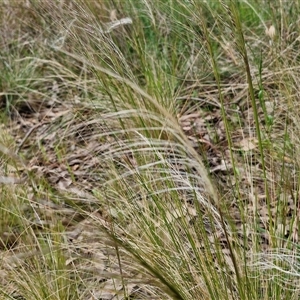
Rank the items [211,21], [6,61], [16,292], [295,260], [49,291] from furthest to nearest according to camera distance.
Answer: [6,61] < [211,21] < [16,292] < [49,291] < [295,260]

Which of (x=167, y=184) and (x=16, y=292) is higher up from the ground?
(x=167, y=184)

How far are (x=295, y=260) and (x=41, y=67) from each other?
9.79 feet

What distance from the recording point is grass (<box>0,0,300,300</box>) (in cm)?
175

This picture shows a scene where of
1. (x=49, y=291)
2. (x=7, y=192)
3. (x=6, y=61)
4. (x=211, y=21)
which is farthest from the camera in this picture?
(x=6, y=61)

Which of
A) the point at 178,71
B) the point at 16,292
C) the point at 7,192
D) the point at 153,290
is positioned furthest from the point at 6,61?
the point at 153,290

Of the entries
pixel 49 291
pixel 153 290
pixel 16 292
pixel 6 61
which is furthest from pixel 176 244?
pixel 6 61

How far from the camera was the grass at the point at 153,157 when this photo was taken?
175 centimetres

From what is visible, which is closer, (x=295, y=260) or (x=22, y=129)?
(x=295, y=260)

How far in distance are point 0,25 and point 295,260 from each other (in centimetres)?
366

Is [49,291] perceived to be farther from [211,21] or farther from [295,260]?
[211,21]

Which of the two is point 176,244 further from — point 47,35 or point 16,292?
point 47,35

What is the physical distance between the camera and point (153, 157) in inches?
93.7

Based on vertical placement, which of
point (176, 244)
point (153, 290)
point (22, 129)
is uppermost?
point (176, 244)

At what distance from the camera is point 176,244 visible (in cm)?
186
